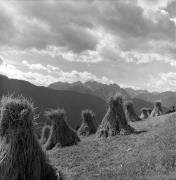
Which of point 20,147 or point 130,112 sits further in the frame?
point 130,112

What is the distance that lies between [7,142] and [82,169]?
3636 mm

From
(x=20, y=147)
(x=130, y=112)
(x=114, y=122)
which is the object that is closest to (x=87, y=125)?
(x=114, y=122)

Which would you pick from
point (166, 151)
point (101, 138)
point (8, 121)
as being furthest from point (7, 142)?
point (101, 138)

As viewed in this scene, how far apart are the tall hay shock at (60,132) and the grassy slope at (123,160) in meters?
2.91

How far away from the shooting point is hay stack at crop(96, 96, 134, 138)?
57.8 ft

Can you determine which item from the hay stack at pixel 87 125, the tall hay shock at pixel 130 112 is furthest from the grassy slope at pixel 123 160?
the tall hay shock at pixel 130 112

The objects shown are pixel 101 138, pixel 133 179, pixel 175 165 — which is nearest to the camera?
pixel 133 179

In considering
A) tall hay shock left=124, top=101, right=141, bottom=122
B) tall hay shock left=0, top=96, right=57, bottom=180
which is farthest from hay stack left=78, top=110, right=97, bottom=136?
tall hay shock left=0, top=96, right=57, bottom=180

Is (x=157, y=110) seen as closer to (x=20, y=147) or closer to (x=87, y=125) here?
(x=87, y=125)

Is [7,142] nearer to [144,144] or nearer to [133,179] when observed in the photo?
[133,179]

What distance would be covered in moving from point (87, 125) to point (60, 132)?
24.3 feet

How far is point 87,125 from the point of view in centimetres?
2508

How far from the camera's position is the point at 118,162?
10.5m

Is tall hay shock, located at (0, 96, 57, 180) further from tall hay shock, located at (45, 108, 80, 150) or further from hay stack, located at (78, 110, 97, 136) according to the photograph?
hay stack, located at (78, 110, 97, 136)
